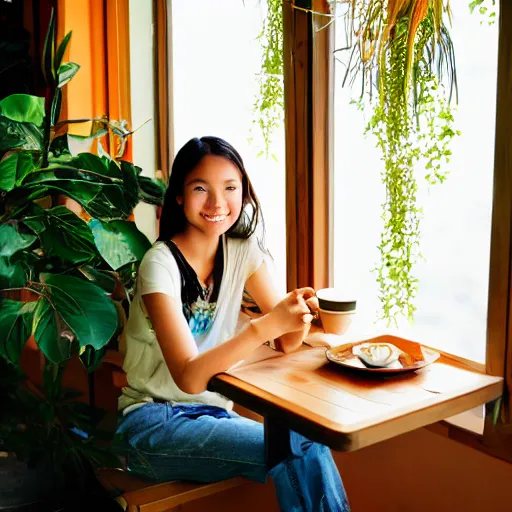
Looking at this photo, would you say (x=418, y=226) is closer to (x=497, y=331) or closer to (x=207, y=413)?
(x=497, y=331)

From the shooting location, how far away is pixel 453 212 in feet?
5.40

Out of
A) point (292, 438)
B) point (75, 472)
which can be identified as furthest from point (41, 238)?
point (292, 438)

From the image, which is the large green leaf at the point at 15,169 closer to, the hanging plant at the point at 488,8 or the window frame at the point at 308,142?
the window frame at the point at 308,142

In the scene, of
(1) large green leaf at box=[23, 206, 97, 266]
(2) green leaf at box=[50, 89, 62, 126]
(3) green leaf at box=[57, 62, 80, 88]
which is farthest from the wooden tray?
(3) green leaf at box=[57, 62, 80, 88]

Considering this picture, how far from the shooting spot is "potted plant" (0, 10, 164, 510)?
1.53 m

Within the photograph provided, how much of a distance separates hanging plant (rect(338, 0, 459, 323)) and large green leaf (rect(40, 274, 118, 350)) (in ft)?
2.29

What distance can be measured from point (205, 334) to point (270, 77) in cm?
83

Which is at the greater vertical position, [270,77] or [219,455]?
[270,77]

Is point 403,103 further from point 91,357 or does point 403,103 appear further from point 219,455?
point 91,357

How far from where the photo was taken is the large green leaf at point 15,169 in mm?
1617

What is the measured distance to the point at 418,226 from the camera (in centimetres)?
171

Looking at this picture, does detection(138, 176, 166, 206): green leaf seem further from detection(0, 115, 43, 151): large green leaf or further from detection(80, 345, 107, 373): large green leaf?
detection(80, 345, 107, 373): large green leaf

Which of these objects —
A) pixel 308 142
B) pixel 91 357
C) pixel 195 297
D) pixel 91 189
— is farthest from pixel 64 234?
pixel 308 142

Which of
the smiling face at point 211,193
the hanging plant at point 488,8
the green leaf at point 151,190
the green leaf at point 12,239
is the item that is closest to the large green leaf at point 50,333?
the green leaf at point 12,239
